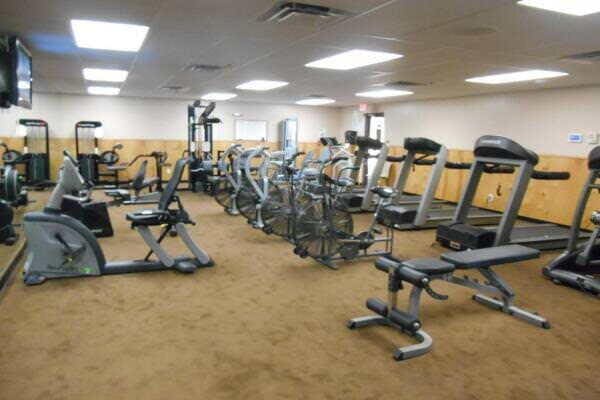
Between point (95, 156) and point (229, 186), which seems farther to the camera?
point (95, 156)

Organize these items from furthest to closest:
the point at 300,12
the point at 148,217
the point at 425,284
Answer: the point at 148,217, the point at 300,12, the point at 425,284

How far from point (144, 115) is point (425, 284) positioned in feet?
34.0

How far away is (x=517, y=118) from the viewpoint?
8.20m

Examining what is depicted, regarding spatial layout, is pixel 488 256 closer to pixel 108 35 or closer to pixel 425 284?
pixel 425 284

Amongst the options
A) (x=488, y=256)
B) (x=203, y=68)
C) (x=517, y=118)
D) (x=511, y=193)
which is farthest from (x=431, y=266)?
(x=517, y=118)

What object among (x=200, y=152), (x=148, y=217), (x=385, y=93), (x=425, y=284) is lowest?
(x=425, y=284)

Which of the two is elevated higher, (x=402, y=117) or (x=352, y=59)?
(x=352, y=59)

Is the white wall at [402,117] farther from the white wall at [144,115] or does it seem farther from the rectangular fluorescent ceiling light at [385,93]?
the rectangular fluorescent ceiling light at [385,93]

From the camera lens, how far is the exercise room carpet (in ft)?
8.29

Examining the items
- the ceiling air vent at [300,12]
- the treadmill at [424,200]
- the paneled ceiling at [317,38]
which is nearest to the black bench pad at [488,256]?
the treadmill at [424,200]

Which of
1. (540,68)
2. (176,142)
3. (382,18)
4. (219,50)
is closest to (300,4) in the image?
(382,18)

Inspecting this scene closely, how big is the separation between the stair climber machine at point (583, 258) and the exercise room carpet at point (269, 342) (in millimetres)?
149

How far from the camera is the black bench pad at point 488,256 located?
324 centimetres

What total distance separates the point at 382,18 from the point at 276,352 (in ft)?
8.50
